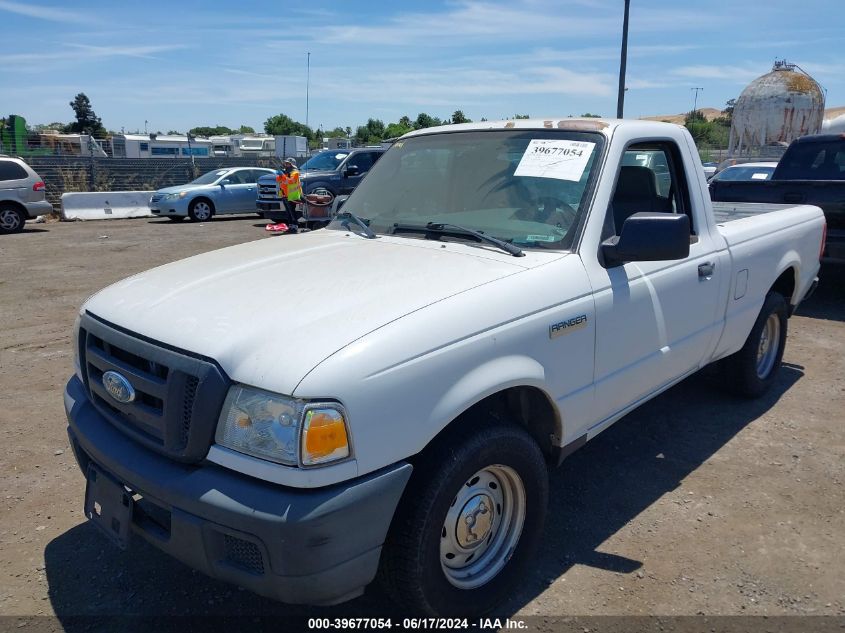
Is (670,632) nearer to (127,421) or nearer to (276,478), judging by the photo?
(276,478)

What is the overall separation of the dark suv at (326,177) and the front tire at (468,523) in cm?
1465

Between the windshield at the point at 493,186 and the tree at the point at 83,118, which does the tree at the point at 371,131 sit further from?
the windshield at the point at 493,186

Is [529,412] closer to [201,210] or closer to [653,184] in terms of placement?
[653,184]

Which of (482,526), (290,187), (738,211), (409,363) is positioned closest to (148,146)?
(290,187)

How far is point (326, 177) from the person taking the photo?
1859cm

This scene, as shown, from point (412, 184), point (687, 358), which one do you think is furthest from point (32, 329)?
point (687, 358)

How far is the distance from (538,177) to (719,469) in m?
2.18

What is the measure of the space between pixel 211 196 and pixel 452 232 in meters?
16.7

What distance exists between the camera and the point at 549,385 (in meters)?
2.86

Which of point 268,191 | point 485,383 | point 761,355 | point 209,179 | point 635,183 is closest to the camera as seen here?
point 485,383

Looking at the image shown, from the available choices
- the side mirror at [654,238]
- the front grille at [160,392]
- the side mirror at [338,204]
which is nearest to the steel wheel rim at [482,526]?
the front grille at [160,392]

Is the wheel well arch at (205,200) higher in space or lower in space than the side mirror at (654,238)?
lower

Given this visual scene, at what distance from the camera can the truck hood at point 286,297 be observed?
7.48ft

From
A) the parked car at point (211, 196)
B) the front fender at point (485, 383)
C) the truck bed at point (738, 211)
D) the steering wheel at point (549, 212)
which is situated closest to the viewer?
the front fender at point (485, 383)
